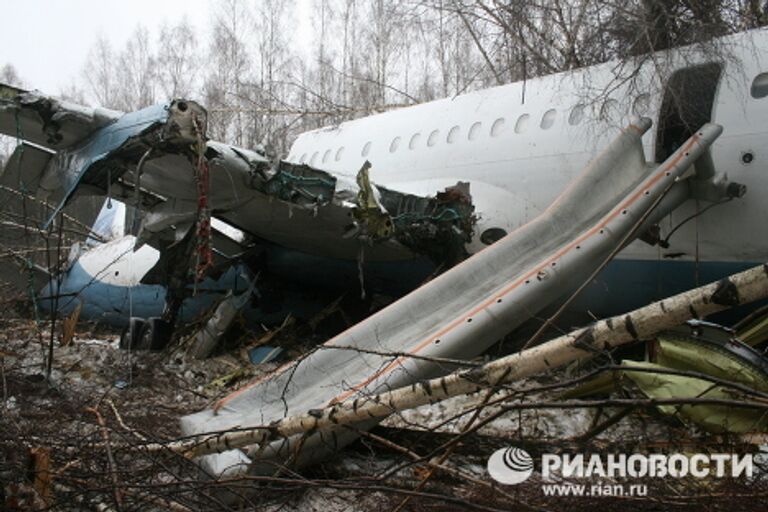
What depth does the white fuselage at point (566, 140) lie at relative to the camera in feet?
19.8

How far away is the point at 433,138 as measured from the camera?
946 centimetres

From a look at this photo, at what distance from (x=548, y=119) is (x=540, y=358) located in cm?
508

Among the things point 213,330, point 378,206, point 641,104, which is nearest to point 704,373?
point 641,104

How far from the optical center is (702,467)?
11.8ft

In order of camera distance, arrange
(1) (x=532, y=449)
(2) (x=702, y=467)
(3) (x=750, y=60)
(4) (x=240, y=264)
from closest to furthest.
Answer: (2) (x=702, y=467), (1) (x=532, y=449), (3) (x=750, y=60), (4) (x=240, y=264)

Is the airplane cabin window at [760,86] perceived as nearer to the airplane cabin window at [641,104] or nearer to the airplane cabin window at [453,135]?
the airplane cabin window at [641,104]

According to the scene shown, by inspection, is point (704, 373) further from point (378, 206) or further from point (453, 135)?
point (453, 135)

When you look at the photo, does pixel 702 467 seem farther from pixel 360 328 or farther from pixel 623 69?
pixel 623 69

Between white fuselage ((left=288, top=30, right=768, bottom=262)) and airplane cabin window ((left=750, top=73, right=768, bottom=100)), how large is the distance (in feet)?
0.04

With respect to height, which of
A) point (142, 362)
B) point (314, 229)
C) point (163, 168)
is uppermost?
point (163, 168)

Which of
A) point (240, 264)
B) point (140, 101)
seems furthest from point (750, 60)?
point (140, 101)

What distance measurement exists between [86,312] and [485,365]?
31.1ft

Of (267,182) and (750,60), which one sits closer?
(750,60)

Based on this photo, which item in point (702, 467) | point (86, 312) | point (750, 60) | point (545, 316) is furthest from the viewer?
point (86, 312)
